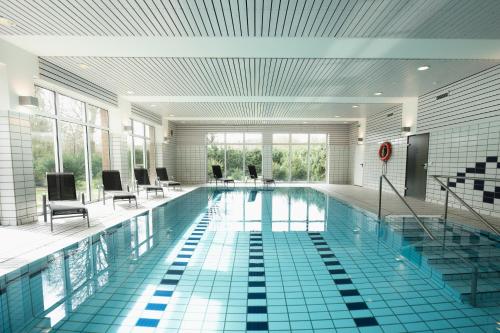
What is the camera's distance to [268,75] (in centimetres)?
520

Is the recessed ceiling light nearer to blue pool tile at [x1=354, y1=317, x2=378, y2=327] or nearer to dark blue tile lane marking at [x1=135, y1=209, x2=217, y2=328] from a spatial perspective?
dark blue tile lane marking at [x1=135, y1=209, x2=217, y2=328]

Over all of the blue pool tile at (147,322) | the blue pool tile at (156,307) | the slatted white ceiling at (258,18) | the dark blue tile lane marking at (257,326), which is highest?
the slatted white ceiling at (258,18)

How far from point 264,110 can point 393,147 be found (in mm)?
4515

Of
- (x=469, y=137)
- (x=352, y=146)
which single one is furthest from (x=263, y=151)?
(x=469, y=137)

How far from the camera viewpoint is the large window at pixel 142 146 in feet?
27.5

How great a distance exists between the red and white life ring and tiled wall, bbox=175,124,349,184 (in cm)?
324

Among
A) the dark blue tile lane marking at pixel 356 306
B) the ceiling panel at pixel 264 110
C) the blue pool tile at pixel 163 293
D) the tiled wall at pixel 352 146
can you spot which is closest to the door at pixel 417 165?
the ceiling panel at pixel 264 110

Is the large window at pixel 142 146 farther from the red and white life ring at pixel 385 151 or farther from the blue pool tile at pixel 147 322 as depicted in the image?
the red and white life ring at pixel 385 151

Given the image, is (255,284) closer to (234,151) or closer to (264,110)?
(264,110)

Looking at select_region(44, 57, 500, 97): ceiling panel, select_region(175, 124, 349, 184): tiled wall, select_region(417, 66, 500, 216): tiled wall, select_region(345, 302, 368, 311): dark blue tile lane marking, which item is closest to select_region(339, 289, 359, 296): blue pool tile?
select_region(345, 302, 368, 311): dark blue tile lane marking

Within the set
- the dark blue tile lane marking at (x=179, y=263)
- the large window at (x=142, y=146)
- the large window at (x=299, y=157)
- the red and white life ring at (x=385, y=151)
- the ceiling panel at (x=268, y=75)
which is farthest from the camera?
the large window at (x=299, y=157)

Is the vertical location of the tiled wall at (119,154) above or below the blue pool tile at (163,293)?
above

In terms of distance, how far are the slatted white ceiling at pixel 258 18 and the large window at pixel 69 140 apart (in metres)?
1.73

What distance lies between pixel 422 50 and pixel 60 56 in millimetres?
6156
